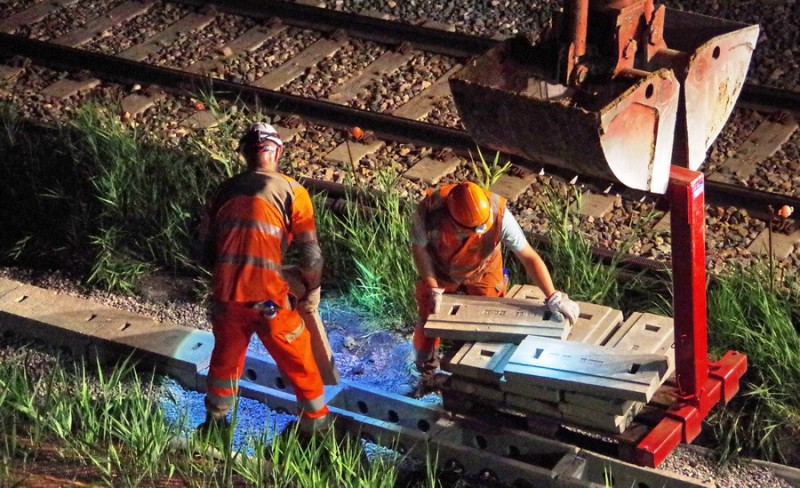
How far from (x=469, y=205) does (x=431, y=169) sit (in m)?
3.00

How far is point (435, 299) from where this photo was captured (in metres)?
6.83

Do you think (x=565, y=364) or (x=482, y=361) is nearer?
(x=565, y=364)

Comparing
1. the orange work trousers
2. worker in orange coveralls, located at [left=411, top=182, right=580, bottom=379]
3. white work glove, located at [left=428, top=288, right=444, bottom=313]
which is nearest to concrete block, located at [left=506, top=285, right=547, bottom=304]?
worker in orange coveralls, located at [left=411, top=182, right=580, bottom=379]

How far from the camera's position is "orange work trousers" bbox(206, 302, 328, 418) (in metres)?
6.69

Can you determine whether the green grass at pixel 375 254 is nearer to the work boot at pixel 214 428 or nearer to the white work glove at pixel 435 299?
the white work glove at pixel 435 299

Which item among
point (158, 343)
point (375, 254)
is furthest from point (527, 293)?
point (158, 343)

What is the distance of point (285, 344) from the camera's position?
264 inches

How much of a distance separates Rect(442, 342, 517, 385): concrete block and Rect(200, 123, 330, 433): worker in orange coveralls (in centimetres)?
80

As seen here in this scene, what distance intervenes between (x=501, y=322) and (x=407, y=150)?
335cm

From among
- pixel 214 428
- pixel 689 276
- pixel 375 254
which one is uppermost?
pixel 689 276

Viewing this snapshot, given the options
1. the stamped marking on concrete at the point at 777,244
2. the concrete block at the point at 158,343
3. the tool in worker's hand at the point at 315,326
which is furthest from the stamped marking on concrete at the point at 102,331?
the stamped marking on concrete at the point at 777,244

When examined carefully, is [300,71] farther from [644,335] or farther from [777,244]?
[644,335]

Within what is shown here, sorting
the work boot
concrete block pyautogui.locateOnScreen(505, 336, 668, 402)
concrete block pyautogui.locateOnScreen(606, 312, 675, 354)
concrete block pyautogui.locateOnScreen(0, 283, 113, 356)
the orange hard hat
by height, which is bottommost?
concrete block pyautogui.locateOnScreen(0, 283, 113, 356)

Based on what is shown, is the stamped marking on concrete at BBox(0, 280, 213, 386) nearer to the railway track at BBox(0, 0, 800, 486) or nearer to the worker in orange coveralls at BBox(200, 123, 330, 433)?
the worker in orange coveralls at BBox(200, 123, 330, 433)
